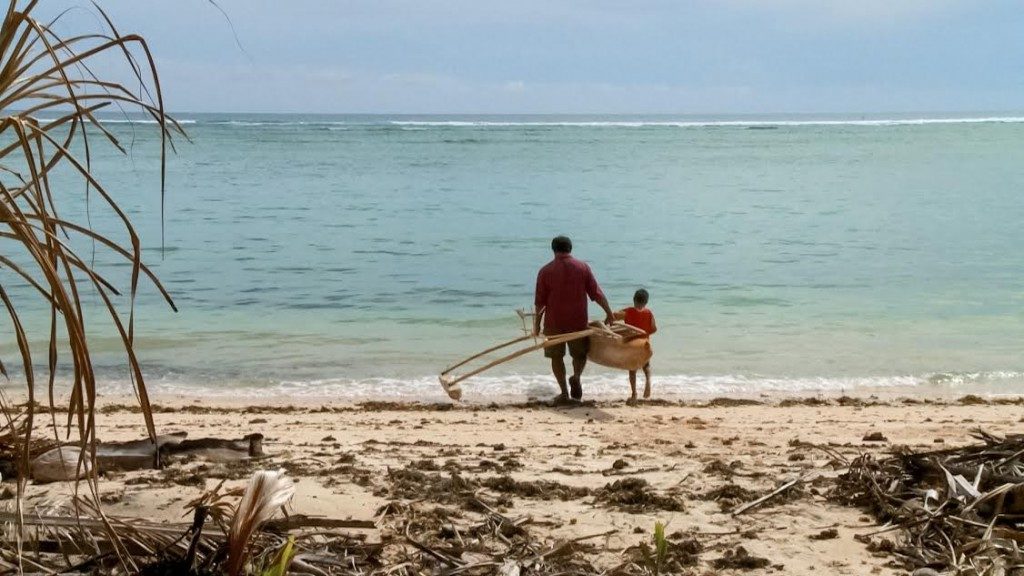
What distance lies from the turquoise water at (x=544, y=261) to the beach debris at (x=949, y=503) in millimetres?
3116

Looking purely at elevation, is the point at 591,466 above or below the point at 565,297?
below

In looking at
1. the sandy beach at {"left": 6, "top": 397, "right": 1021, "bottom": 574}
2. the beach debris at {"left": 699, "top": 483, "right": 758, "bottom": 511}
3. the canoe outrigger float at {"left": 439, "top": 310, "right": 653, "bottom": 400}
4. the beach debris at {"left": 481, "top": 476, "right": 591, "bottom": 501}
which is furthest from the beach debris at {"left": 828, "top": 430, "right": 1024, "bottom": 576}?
the canoe outrigger float at {"left": 439, "top": 310, "right": 653, "bottom": 400}

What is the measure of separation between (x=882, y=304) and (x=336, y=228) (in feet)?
→ 43.6

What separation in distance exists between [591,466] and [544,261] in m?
13.5

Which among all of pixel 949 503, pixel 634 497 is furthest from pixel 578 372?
pixel 949 503

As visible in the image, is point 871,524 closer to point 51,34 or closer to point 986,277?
point 51,34

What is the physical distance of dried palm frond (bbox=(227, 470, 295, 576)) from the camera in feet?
8.88

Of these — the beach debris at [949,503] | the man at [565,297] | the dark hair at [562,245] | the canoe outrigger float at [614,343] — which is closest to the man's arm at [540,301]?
the man at [565,297]

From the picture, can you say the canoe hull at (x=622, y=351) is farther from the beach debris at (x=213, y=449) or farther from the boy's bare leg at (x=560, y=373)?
the beach debris at (x=213, y=449)

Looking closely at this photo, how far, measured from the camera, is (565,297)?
8867mm

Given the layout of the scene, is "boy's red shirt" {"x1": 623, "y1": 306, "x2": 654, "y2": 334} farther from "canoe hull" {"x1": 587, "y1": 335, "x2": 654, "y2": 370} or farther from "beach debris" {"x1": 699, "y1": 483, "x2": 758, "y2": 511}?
"beach debris" {"x1": 699, "y1": 483, "x2": 758, "y2": 511}

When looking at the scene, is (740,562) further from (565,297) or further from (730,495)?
(565,297)

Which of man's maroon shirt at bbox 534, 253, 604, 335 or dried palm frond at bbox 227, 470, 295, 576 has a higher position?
dried palm frond at bbox 227, 470, 295, 576

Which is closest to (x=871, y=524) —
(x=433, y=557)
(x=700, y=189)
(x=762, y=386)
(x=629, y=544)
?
(x=629, y=544)
